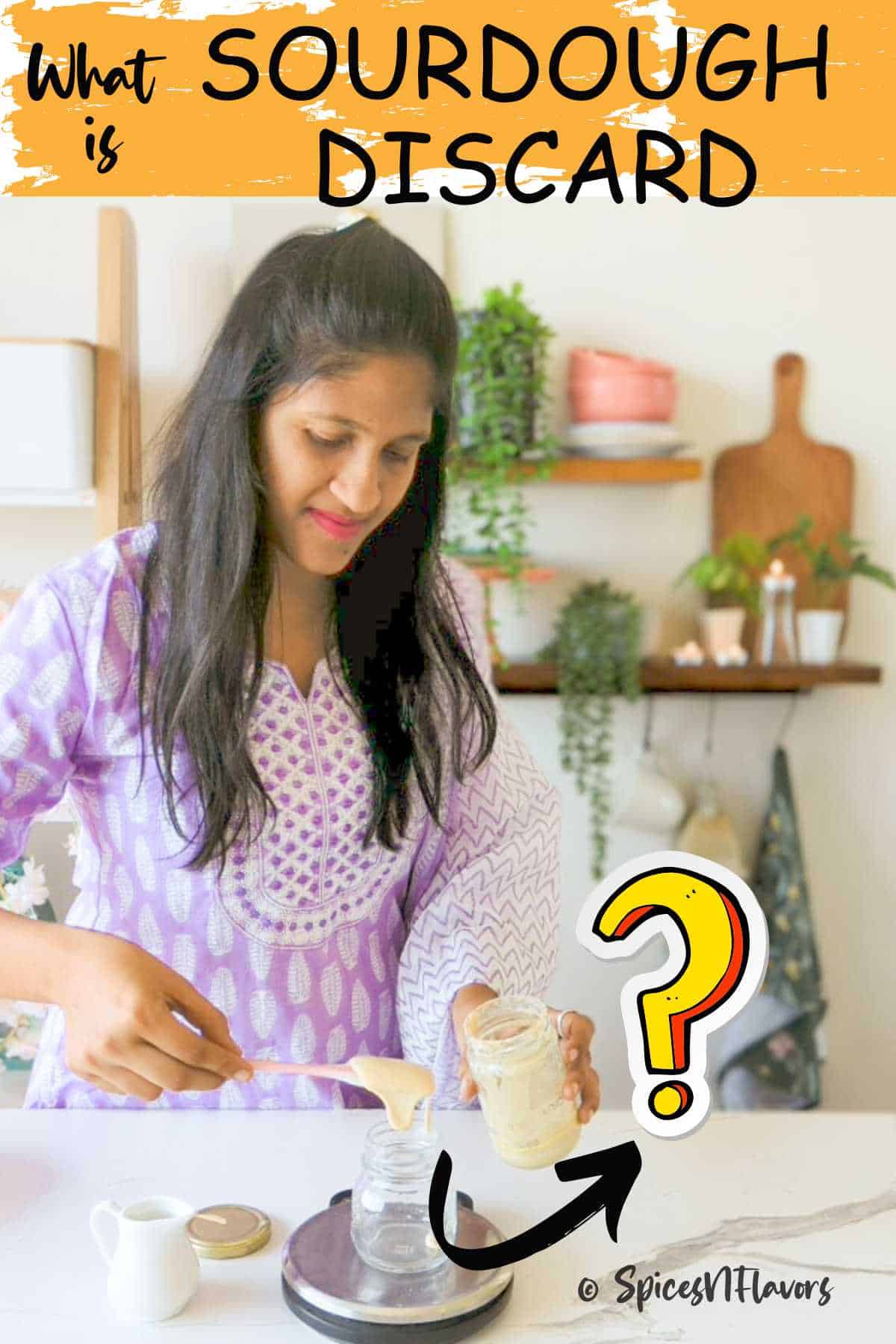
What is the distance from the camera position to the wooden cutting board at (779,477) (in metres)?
2.05

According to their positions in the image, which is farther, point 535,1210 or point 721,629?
point 721,629

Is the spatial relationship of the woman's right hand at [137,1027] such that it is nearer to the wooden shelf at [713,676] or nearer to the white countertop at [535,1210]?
the white countertop at [535,1210]

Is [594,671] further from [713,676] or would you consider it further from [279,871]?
[279,871]

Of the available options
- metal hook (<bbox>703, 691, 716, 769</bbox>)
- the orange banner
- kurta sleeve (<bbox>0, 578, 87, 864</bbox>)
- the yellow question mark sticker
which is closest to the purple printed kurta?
kurta sleeve (<bbox>0, 578, 87, 864</bbox>)

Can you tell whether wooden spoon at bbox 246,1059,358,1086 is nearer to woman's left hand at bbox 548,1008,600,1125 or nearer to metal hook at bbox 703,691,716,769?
woman's left hand at bbox 548,1008,600,1125

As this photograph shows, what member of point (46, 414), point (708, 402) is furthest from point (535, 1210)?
point (708, 402)

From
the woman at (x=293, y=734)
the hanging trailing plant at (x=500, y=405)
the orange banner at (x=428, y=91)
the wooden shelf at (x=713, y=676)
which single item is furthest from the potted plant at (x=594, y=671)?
the woman at (x=293, y=734)

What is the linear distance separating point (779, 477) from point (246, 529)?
1298mm

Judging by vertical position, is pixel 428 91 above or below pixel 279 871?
above

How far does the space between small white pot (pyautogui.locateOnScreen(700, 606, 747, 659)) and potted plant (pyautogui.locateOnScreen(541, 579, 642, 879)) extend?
12 centimetres

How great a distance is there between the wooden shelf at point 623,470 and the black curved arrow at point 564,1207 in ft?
4.26

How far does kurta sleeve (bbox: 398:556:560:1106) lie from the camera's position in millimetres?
1097

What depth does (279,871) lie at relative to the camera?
3.46 feet

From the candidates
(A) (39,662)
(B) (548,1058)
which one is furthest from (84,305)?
(B) (548,1058)
